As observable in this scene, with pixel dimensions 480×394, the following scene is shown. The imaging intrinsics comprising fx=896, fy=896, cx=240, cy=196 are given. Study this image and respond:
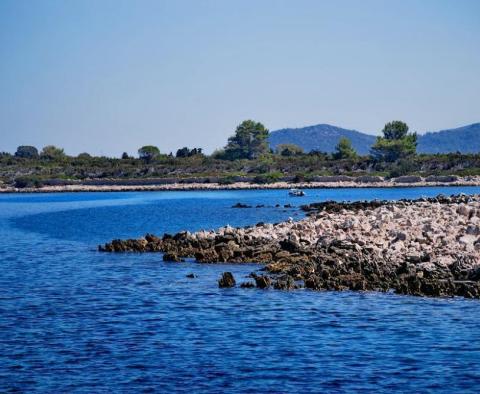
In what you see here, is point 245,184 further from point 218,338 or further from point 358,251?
point 218,338

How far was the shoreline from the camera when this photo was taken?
144 meters

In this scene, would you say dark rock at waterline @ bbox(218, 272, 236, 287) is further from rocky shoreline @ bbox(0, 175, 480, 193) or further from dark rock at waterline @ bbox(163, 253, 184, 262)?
rocky shoreline @ bbox(0, 175, 480, 193)

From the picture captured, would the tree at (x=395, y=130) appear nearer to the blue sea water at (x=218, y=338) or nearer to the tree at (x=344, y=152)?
the tree at (x=344, y=152)

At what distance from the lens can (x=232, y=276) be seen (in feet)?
93.9

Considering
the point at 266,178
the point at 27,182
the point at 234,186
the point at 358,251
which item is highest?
the point at 27,182

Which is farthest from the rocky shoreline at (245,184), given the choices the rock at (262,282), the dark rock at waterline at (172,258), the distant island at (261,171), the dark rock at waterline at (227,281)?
the rock at (262,282)

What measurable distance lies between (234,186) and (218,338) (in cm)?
13434

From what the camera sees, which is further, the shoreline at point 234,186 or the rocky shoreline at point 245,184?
the rocky shoreline at point 245,184

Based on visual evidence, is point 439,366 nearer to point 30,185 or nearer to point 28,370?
point 28,370

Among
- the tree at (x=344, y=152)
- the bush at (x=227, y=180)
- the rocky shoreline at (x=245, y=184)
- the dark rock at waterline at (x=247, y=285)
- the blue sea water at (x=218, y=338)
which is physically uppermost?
the tree at (x=344, y=152)

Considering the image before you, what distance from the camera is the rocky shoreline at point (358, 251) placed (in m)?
26.1

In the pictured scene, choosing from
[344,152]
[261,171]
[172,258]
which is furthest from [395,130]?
[172,258]

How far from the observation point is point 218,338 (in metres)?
20.4

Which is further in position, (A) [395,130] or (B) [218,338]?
(A) [395,130]
